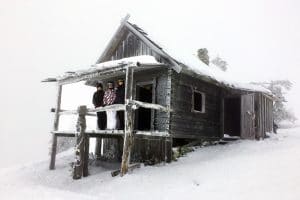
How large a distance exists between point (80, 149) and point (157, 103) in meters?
3.42

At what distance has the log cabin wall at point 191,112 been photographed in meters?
12.9

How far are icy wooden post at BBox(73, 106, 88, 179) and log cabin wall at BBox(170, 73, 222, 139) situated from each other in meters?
3.26

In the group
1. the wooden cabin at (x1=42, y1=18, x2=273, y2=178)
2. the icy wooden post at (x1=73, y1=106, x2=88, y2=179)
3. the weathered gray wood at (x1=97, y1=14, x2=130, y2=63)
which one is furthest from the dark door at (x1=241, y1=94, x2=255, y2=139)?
the icy wooden post at (x1=73, y1=106, x2=88, y2=179)

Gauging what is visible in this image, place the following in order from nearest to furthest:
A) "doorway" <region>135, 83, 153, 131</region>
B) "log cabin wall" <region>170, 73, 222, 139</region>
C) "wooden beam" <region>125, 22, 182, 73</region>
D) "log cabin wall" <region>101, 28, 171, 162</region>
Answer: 1. "wooden beam" <region>125, 22, 182, 73</region>
2. "log cabin wall" <region>101, 28, 171, 162</region>
3. "log cabin wall" <region>170, 73, 222, 139</region>
4. "doorway" <region>135, 83, 153, 131</region>

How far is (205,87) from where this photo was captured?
14969 mm

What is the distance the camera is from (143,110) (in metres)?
14.5

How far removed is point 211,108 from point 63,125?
28109mm

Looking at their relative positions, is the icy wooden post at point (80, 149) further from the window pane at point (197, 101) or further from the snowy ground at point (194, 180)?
the window pane at point (197, 101)

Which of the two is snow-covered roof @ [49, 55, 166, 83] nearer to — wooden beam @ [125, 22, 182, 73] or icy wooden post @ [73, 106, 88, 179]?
wooden beam @ [125, 22, 182, 73]

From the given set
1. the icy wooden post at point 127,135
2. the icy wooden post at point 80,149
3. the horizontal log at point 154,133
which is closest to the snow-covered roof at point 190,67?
the horizontal log at point 154,133

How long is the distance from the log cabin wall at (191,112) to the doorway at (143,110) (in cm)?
149

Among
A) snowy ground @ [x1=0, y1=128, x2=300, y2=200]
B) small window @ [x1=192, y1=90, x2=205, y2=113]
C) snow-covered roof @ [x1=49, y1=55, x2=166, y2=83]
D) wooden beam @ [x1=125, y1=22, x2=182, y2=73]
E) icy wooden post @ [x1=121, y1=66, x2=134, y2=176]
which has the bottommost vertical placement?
snowy ground @ [x1=0, y1=128, x2=300, y2=200]

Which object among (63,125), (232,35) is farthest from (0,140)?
(232,35)

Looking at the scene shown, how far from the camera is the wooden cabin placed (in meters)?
11.5
